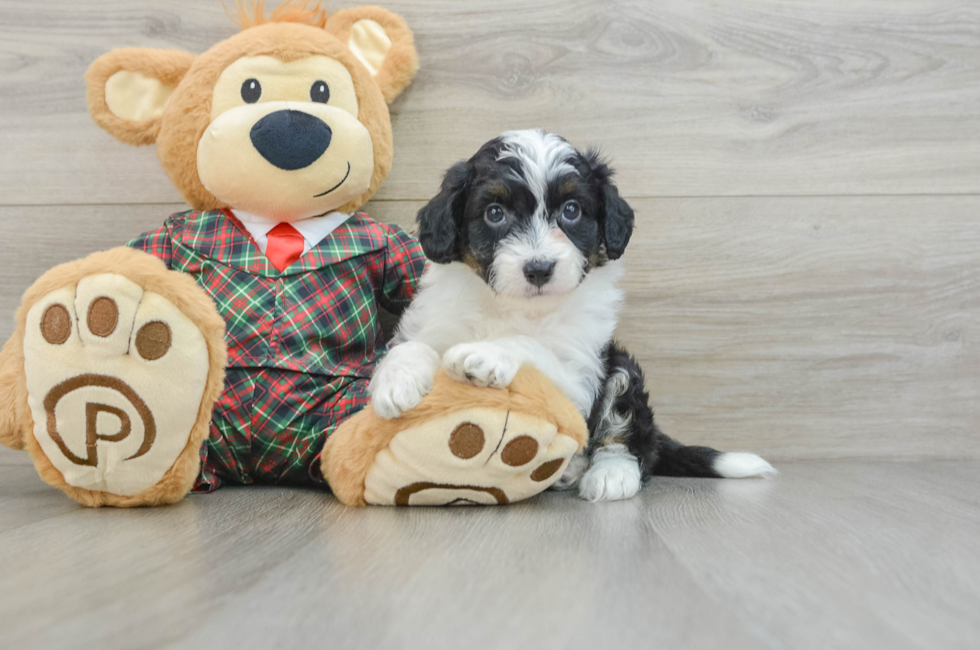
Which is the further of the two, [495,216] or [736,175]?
[736,175]

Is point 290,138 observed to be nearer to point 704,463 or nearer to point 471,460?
point 471,460

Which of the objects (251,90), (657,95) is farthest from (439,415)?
(657,95)

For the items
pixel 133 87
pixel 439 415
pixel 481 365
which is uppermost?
pixel 133 87

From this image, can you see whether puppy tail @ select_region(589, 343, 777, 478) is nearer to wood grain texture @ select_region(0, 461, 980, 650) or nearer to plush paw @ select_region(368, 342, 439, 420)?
wood grain texture @ select_region(0, 461, 980, 650)

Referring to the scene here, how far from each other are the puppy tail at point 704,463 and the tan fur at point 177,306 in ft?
3.73

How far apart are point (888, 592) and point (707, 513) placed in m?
0.49

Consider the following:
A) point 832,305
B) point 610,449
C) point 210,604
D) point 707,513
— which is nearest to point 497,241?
point 610,449

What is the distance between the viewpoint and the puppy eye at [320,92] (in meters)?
1.82

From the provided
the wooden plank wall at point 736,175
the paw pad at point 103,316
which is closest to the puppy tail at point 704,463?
the wooden plank wall at point 736,175

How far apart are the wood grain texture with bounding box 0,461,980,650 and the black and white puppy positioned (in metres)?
A: 0.22

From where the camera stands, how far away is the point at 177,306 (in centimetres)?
141

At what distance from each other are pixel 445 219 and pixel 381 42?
733 mm

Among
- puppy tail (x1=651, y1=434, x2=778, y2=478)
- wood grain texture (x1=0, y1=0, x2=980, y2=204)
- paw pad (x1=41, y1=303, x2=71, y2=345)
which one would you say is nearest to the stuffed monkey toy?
paw pad (x1=41, y1=303, x2=71, y2=345)

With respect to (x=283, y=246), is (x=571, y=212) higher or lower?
higher
